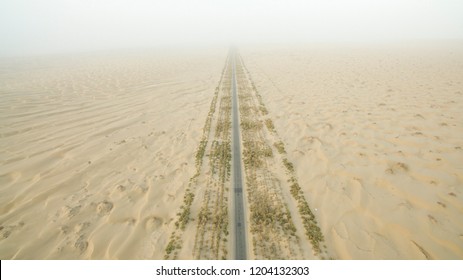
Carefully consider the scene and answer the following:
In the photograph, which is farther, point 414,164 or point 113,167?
point 113,167

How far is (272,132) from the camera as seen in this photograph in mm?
12062

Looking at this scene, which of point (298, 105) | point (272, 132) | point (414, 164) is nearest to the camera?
point (414, 164)

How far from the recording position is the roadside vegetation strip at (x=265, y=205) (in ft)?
19.7

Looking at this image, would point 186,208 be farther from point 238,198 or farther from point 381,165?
point 381,165

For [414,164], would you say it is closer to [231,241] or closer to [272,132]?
[272,132]

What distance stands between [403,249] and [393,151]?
4.99 metres

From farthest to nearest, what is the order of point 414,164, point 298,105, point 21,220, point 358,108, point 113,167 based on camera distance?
point 298,105
point 358,108
point 113,167
point 414,164
point 21,220

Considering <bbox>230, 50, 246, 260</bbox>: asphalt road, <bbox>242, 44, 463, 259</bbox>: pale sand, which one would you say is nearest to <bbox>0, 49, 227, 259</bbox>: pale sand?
<bbox>230, 50, 246, 260</bbox>: asphalt road

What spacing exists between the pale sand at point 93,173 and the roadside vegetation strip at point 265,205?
2316 millimetres

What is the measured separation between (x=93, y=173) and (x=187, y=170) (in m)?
3.56

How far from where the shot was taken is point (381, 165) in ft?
29.6

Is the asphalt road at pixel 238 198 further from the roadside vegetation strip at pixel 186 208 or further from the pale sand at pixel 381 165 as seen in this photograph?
the pale sand at pixel 381 165
